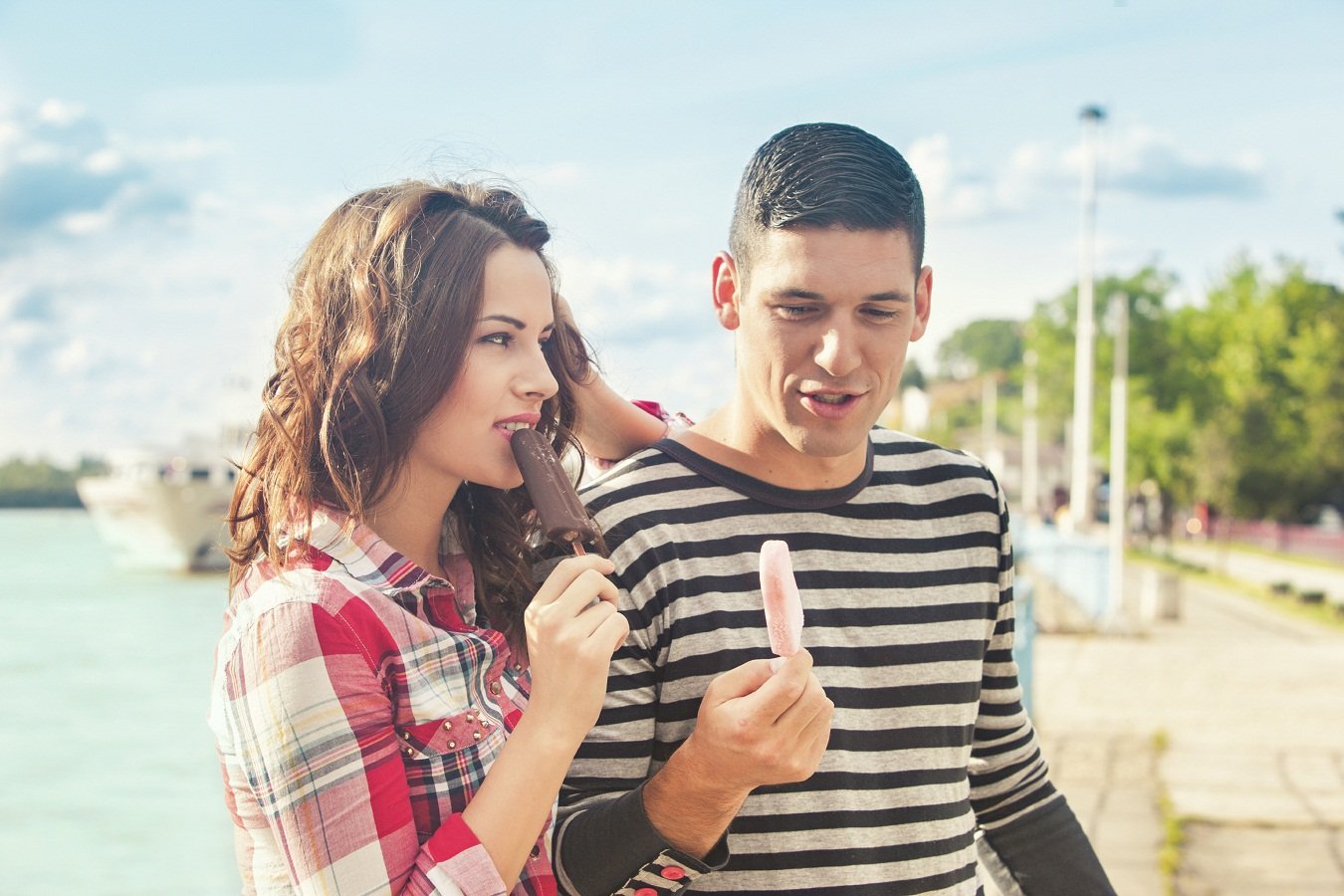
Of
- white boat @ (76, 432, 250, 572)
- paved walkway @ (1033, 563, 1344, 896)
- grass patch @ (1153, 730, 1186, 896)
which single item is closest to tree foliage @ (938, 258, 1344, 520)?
paved walkway @ (1033, 563, 1344, 896)

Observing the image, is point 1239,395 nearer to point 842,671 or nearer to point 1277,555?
point 1277,555

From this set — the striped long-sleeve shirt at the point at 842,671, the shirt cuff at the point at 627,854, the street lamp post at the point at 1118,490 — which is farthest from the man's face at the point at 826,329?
the street lamp post at the point at 1118,490

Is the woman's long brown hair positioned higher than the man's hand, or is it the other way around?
the woman's long brown hair

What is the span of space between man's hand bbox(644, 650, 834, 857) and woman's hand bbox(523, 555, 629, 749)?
19cm

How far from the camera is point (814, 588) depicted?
2332mm

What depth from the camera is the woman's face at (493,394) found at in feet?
6.45

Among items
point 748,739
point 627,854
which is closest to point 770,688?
point 748,739

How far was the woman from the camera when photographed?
65.1 inches

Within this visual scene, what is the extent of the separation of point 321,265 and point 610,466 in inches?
32.5

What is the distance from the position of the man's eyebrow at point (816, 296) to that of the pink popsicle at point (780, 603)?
21.7 inches

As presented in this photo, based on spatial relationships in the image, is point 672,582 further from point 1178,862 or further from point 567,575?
point 1178,862

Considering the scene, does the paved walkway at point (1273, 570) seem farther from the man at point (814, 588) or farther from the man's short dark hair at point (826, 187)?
the man's short dark hair at point (826, 187)

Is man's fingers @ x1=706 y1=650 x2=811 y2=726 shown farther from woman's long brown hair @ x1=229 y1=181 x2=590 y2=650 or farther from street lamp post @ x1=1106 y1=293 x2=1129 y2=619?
street lamp post @ x1=1106 y1=293 x2=1129 y2=619

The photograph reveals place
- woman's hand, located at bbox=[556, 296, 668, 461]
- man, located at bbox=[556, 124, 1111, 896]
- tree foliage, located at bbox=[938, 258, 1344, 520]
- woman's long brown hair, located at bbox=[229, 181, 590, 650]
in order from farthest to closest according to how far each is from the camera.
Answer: tree foliage, located at bbox=[938, 258, 1344, 520]
woman's hand, located at bbox=[556, 296, 668, 461]
man, located at bbox=[556, 124, 1111, 896]
woman's long brown hair, located at bbox=[229, 181, 590, 650]
